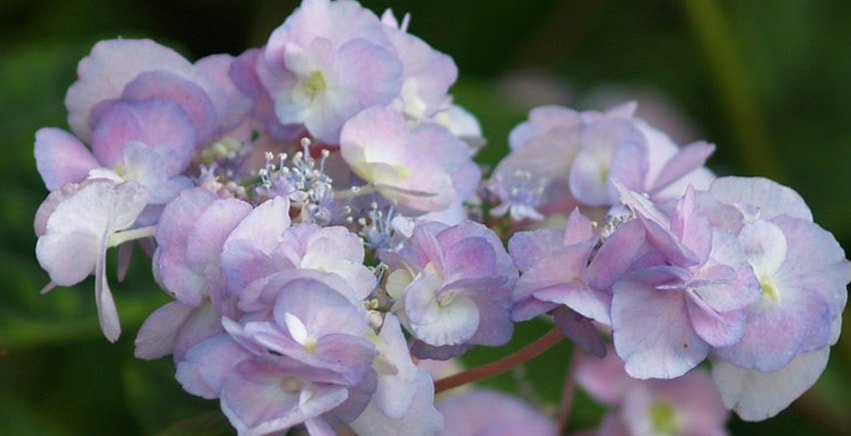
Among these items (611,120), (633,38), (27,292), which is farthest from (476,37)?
(611,120)

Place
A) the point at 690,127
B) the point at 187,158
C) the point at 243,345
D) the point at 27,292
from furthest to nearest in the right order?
the point at 690,127 < the point at 27,292 < the point at 187,158 < the point at 243,345

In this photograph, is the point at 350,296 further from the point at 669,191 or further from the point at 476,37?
the point at 476,37

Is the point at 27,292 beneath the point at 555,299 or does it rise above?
beneath

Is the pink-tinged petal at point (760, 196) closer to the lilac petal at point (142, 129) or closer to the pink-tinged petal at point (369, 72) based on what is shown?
the pink-tinged petal at point (369, 72)

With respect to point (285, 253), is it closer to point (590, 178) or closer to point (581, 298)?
point (581, 298)

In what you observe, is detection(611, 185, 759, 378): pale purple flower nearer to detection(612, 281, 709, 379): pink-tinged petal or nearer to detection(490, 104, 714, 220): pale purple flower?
detection(612, 281, 709, 379): pink-tinged petal

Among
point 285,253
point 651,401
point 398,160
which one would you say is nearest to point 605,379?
point 651,401

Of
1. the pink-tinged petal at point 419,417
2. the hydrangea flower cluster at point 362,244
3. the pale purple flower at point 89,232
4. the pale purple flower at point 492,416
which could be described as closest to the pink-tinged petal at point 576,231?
the hydrangea flower cluster at point 362,244
